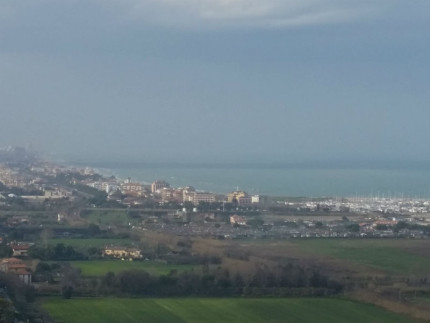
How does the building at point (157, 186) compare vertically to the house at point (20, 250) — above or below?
above

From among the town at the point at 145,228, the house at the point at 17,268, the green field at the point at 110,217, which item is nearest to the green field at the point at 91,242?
the town at the point at 145,228

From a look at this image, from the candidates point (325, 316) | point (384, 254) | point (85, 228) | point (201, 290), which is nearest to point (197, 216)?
point (85, 228)

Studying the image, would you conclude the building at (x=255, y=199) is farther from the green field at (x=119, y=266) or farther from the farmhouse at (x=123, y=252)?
the green field at (x=119, y=266)

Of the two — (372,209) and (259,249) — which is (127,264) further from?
(372,209)

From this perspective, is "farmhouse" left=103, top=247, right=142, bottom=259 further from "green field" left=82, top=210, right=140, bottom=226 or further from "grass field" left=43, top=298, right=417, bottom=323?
"green field" left=82, top=210, right=140, bottom=226

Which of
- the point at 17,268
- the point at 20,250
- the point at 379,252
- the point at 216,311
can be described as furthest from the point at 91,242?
the point at 216,311
